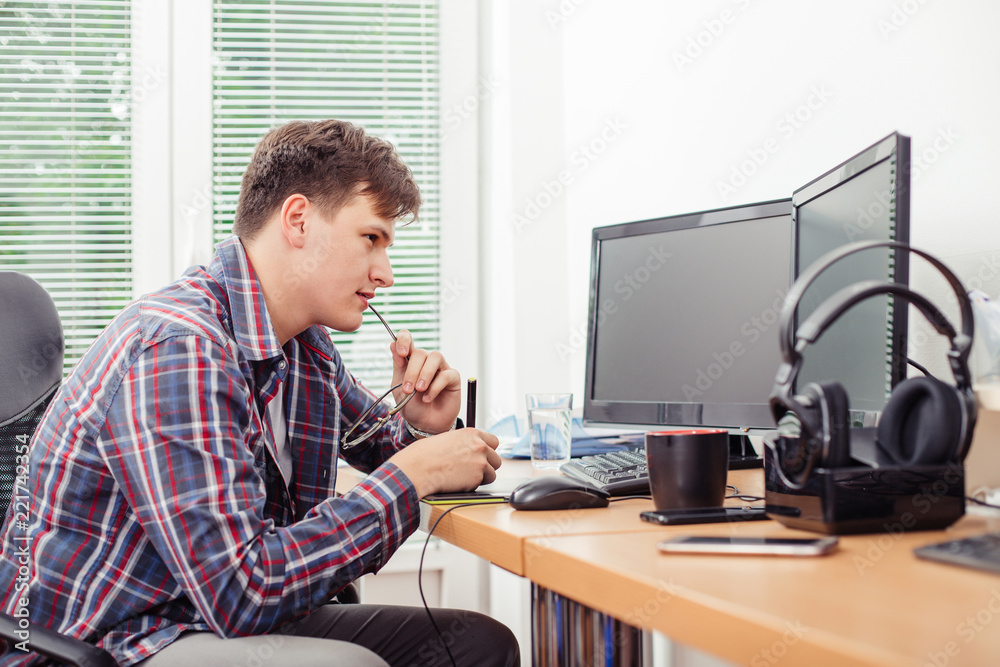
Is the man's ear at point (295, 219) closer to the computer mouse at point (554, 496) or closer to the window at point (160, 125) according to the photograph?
the computer mouse at point (554, 496)

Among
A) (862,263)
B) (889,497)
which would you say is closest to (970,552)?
(889,497)

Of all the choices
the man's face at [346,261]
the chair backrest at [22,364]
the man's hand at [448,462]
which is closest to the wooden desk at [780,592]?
the man's hand at [448,462]

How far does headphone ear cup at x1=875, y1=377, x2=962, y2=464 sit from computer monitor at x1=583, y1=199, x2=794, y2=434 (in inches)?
14.3

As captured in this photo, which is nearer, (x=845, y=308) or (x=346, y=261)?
(x=845, y=308)

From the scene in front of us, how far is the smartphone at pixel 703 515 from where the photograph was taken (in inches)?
32.5

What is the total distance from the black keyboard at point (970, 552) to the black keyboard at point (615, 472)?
0.45 metres

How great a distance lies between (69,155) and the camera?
2215mm

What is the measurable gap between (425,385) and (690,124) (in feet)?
3.01

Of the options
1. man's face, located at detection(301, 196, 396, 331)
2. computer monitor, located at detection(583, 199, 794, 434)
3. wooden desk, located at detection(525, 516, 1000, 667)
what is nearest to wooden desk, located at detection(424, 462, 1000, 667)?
wooden desk, located at detection(525, 516, 1000, 667)

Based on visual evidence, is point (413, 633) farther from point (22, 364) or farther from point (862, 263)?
point (862, 263)

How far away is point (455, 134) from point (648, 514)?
1.75 meters

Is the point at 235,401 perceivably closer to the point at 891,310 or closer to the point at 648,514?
the point at 648,514

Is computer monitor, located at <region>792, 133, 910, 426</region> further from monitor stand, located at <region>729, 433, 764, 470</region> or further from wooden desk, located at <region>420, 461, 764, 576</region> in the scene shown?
monitor stand, located at <region>729, 433, 764, 470</region>

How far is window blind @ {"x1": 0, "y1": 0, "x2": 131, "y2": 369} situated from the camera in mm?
2188
